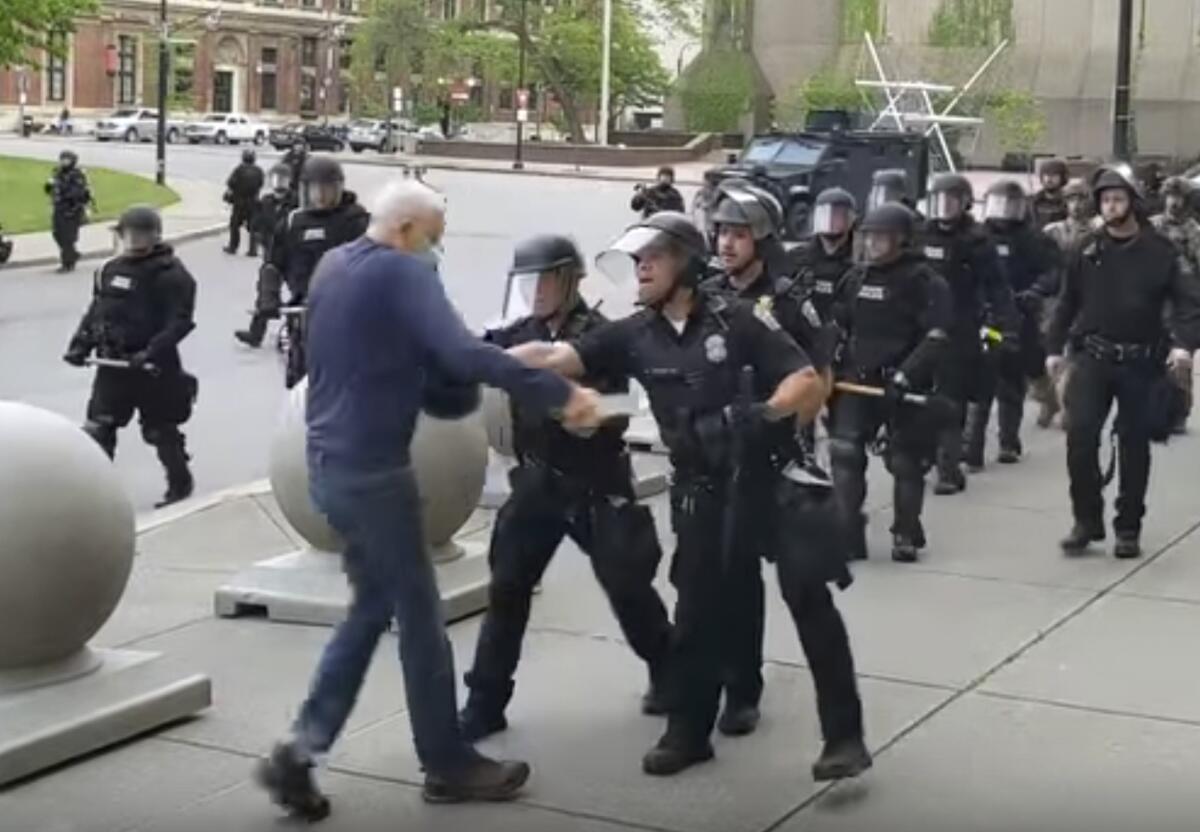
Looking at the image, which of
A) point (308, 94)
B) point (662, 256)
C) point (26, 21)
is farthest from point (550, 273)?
point (308, 94)

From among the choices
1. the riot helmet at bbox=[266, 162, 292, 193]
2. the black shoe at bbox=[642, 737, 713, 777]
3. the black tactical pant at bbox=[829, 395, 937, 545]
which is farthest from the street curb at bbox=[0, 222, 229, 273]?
the black shoe at bbox=[642, 737, 713, 777]

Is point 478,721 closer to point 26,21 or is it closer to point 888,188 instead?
point 888,188

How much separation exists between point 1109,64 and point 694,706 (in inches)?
2569

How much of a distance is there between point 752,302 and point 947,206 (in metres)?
5.34

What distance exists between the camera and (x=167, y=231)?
119 ft

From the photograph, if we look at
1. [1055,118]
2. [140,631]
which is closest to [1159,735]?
[140,631]

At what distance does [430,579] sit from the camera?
6.09 meters

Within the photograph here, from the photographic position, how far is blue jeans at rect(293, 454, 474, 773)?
597 centimetres

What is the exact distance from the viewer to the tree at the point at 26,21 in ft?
144

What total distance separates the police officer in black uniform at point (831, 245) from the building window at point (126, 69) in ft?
311

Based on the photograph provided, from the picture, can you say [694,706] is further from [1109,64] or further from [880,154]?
[1109,64]

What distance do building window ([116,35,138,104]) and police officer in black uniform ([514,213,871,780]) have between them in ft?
325

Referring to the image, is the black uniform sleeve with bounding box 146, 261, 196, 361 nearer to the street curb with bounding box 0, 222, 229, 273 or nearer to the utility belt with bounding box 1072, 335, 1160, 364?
the utility belt with bounding box 1072, 335, 1160, 364

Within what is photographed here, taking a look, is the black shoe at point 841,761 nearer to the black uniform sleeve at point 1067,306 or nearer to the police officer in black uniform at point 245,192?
the black uniform sleeve at point 1067,306
